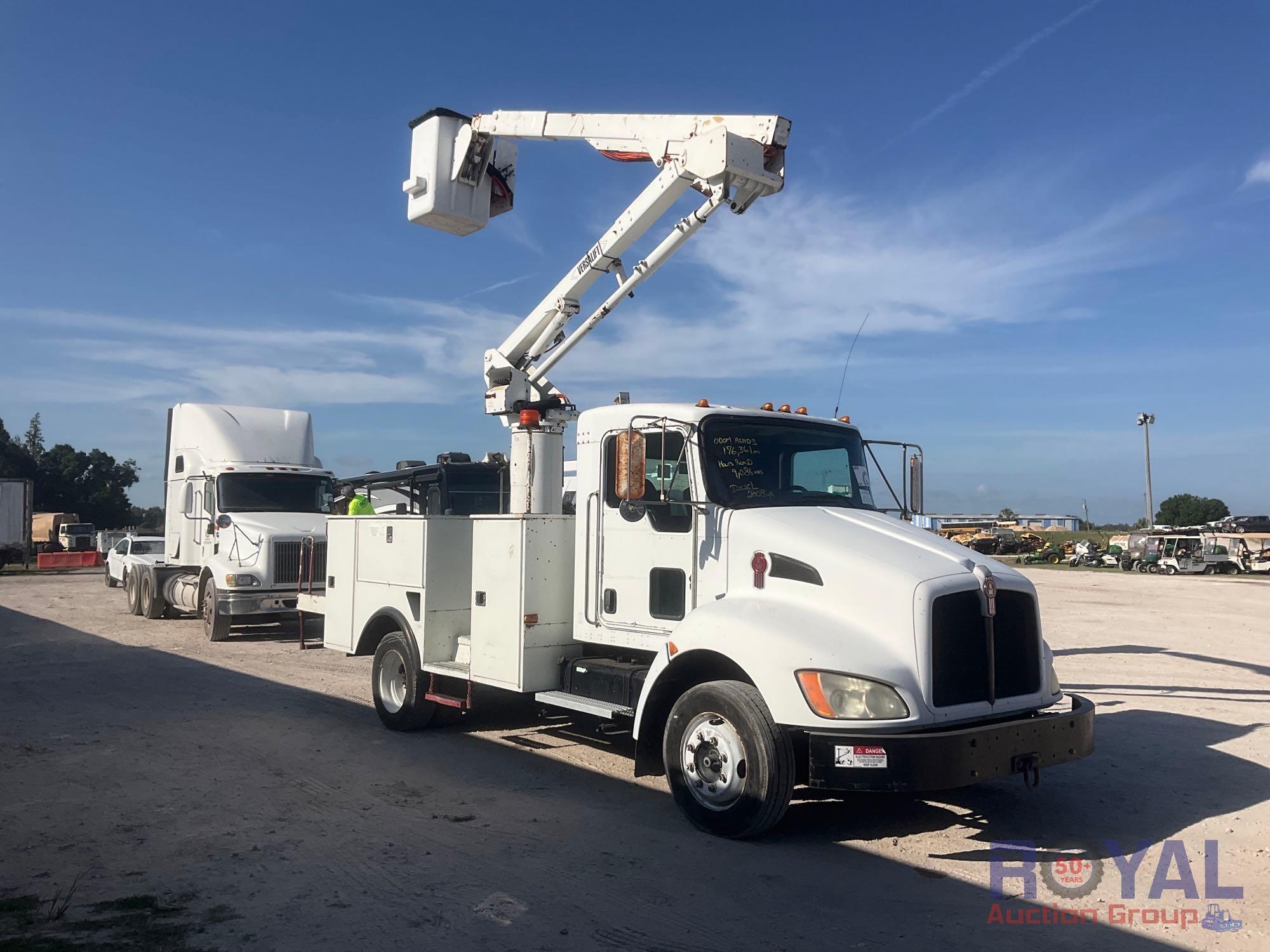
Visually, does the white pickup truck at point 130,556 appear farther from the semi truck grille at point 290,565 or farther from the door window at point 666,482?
the door window at point 666,482

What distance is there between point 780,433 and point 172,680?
340 inches

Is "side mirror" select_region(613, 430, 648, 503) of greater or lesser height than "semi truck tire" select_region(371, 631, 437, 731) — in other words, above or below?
above

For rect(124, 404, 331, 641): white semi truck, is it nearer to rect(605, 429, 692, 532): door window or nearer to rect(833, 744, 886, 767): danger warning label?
rect(605, 429, 692, 532): door window

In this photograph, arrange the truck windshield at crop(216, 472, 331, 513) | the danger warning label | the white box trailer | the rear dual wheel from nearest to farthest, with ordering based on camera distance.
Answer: the danger warning label < the truck windshield at crop(216, 472, 331, 513) < the rear dual wheel < the white box trailer

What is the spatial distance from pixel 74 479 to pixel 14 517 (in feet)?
154

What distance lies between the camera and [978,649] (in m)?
5.73

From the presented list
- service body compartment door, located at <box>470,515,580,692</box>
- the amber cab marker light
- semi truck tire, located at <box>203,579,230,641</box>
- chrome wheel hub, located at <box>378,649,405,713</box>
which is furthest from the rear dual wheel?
the amber cab marker light

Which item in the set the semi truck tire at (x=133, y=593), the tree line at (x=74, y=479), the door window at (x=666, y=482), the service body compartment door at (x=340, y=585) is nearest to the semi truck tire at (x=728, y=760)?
the door window at (x=666, y=482)

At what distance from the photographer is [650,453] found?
22.6ft

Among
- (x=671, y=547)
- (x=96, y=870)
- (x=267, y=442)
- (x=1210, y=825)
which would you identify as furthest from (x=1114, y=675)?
(x=267, y=442)

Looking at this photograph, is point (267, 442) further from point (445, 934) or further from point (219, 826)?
point (445, 934)

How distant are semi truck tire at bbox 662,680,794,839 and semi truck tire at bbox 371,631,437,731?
3.15 metres

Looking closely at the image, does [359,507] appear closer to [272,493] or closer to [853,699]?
[272,493]

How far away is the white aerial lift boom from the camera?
7.86 meters
